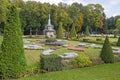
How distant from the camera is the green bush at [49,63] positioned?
12430 mm

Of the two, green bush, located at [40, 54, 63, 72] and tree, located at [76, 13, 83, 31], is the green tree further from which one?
green bush, located at [40, 54, 63, 72]

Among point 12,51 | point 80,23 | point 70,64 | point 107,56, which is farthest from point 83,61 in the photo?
point 80,23

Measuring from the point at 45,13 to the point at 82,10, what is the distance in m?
16.2

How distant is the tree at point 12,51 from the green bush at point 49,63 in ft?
5.38

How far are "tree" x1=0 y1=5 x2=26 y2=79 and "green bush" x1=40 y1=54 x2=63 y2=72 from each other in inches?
64.5

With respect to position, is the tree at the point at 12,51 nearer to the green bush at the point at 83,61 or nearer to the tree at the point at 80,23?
the green bush at the point at 83,61

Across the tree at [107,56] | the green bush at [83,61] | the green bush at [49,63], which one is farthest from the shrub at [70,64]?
the tree at [107,56]

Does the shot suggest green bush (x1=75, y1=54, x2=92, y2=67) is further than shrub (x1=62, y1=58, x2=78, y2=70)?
Yes

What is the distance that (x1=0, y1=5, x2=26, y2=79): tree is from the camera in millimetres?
10547

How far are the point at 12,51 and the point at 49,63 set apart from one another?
2.55 metres

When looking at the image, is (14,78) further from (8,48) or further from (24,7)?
(24,7)

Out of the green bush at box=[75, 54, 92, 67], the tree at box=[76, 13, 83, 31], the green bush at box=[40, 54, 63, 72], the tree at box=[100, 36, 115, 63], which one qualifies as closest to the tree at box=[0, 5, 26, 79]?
the green bush at box=[40, 54, 63, 72]

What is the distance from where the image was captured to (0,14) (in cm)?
3772

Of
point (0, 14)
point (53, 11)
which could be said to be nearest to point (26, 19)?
point (53, 11)
